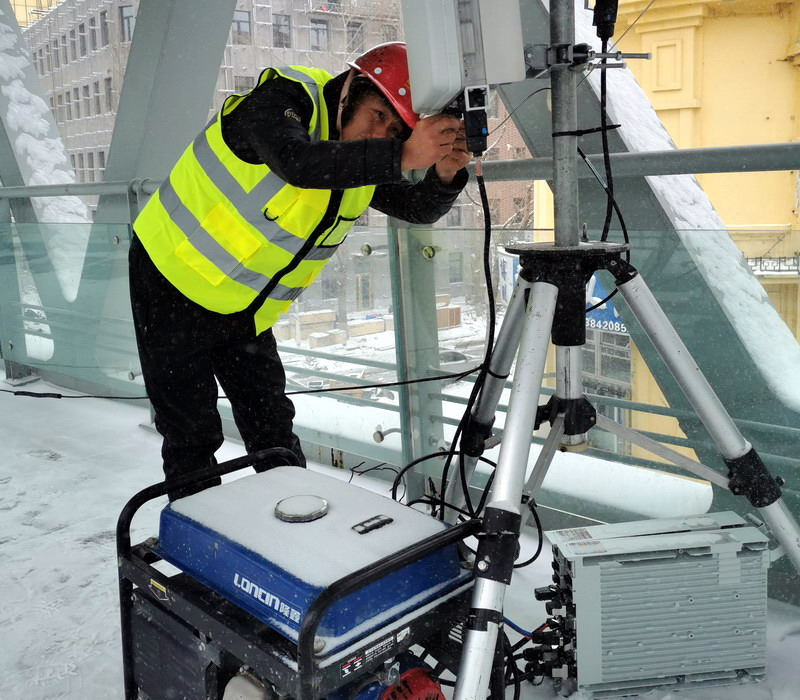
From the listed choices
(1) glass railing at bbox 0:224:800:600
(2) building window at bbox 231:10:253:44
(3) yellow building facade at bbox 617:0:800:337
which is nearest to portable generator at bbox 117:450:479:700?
(1) glass railing at bbox 0:224:800:600

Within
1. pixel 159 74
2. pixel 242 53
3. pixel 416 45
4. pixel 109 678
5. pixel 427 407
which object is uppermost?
pixel 242 53

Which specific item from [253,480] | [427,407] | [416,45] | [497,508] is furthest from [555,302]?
[427,407]

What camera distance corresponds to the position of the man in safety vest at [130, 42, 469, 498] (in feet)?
4.45

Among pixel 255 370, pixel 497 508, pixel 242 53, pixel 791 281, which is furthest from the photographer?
pixel 242 53

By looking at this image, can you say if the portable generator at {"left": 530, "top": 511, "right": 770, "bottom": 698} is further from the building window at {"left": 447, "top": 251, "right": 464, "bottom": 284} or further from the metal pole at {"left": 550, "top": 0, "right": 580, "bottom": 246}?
the building window at {"left": 447, "top": 251, "right": 464, "bottom": 284}

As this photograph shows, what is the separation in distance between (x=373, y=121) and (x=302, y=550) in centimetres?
91

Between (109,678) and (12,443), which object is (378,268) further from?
(12,443)

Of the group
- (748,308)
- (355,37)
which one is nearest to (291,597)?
(748,308)

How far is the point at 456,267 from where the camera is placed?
2395 millimetres

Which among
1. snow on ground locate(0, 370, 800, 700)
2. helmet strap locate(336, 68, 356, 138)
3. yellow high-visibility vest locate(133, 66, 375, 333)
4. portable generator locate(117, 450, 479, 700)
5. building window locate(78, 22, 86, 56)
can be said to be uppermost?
building window locate(78, 22, 86, 56)

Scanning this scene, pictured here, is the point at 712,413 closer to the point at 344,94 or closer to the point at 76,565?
the point at 344,94

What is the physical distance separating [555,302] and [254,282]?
72cm

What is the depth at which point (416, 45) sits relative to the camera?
119 centimetres

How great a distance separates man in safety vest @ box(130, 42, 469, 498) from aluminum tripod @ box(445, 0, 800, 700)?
0.24 m
